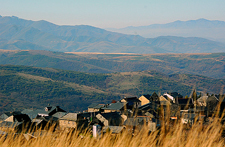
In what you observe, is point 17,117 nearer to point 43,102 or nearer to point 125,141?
point 125,141

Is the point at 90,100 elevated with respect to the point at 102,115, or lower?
lower

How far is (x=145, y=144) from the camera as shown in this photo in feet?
21.9

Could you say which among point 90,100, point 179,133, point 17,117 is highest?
point 179,133

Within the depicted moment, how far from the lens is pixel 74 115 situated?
4825 cm

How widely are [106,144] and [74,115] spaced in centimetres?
4193

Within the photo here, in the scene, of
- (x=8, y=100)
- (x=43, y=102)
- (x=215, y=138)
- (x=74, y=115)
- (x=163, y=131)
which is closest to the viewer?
(x=215, y=138)

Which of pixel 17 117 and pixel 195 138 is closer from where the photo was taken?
pixel 195 138

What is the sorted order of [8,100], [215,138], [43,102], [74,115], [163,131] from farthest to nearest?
[43,102]
[8,100]
[74,115]
[163,131]
[215,138]

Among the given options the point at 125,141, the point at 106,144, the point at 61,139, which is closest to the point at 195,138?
the point at 125,141

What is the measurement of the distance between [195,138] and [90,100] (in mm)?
189569

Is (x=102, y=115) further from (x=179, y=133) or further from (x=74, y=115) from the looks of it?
(x=179, y=133)

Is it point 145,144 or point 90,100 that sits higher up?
point 145,144

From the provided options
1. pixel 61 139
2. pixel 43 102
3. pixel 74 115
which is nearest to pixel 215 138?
pixel 61 139

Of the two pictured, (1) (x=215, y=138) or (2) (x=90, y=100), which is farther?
(2) (x=90, y=100)
